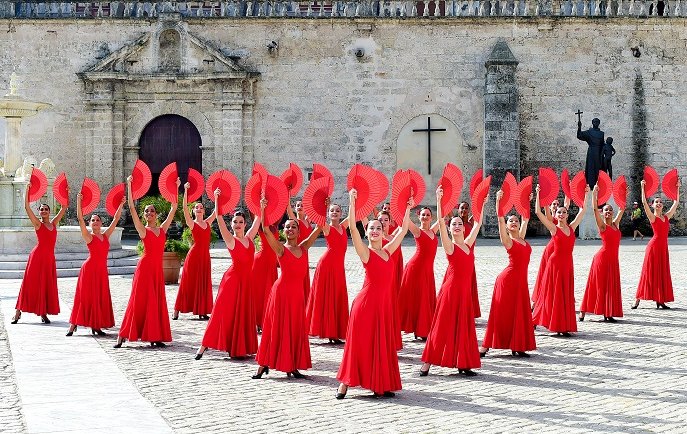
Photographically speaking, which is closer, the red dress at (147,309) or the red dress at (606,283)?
the red dress at (147,309)

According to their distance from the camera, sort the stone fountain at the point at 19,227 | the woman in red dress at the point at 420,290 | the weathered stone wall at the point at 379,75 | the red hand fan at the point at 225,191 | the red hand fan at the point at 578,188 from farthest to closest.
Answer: the weathered stone wall at the point at 379,75 → the stone fountain at the point at 19,227 → the red hand fan at the point at 578,188 → the woman in red dress at the point at 420,290 → the red hand fan at the point at 225,191

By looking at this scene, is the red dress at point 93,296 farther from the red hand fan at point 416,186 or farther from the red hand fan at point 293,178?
the red hand fan at point 416,186

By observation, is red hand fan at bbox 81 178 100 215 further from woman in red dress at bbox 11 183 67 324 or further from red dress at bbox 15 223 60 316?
red dress at bbox 15 223 60 316

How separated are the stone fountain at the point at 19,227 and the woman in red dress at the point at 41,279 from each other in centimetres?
516

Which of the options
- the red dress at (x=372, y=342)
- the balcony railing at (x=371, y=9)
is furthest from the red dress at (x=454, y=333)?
the balcony railing at (x=371, y=9)

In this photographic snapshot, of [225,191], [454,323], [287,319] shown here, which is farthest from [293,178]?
[454,323]

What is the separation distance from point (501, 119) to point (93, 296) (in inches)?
695

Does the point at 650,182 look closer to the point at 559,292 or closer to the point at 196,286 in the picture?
the point at 559,292

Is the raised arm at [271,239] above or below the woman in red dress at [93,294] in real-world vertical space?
above

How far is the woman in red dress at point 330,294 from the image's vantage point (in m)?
10.5

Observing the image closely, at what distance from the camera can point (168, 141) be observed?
27094 millimetres

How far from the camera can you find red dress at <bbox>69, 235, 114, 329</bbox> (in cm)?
1073

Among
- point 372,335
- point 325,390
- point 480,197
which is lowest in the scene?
point 325,390

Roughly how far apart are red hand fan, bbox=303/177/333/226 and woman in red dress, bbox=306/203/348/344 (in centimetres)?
162
